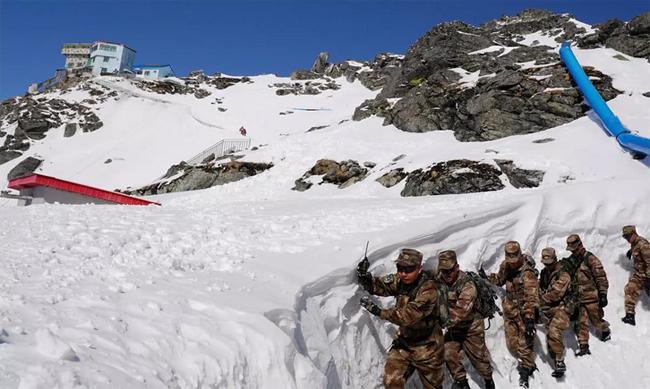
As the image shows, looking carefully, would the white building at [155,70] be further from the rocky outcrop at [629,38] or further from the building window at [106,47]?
the rocky outcrop at [629,38]

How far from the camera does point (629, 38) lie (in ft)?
95.7

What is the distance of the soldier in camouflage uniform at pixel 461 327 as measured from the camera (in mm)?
5730

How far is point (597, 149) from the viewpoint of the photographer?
1738cm

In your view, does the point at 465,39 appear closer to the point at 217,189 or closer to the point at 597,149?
the point at 597,149

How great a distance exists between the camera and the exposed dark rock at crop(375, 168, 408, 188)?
1955 cm

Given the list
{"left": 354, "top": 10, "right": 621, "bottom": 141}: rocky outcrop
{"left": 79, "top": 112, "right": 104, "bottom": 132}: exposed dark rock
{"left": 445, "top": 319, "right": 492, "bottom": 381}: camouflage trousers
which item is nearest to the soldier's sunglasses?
{"left": 445, "top": 319, "right": 492, "bottom": 381}: camouflage trousers

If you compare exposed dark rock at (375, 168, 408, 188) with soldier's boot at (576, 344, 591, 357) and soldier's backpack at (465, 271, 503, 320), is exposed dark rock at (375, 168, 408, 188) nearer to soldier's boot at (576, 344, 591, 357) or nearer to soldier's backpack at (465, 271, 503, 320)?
soldier's boot at (576, 344, 591, 357)

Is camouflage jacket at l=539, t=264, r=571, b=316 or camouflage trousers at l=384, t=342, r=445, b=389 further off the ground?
camouflage jacket at l=539, t=264, r=571, b=316

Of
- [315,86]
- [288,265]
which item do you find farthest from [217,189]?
[315,86]

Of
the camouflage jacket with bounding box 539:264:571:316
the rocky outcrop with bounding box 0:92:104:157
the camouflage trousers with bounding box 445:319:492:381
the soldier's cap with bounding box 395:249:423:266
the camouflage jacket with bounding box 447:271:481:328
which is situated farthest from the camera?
the rocky outcrop with bounding box 0:92:104:157

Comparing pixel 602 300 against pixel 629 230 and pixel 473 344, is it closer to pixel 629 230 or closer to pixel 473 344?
pixel 629 230

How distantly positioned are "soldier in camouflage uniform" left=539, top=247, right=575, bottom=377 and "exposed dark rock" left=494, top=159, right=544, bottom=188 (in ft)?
31.8

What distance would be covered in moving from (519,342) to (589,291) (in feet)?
6.01

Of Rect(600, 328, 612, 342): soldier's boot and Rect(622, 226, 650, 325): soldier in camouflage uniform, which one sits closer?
Rect(600, 328, 612, 342): soldier's boot
